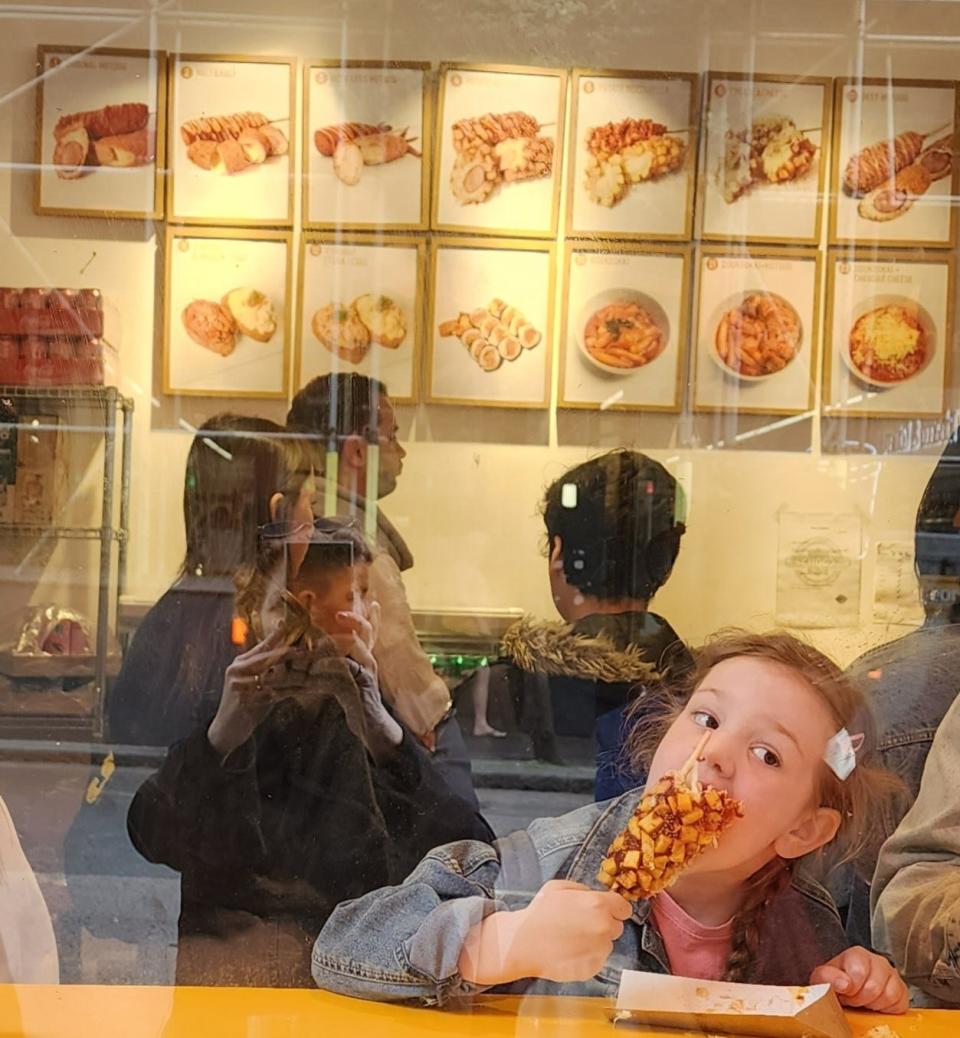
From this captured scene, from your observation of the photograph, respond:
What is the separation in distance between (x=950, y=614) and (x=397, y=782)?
2.43ft

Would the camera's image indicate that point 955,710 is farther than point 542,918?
Yes

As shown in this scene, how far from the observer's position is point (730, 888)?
1374 mm

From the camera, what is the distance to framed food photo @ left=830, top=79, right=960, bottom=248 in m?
1.41

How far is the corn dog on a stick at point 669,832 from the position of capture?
133 cm

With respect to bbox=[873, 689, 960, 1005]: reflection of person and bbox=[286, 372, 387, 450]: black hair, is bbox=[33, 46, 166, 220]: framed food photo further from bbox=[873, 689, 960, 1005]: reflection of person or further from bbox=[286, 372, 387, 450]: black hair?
bbox=[873, 689, 960, 1005]: reflection of person

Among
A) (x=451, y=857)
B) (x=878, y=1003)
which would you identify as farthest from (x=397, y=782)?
(x=878, y=1003)

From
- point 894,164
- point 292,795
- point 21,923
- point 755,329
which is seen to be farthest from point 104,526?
point 894,164

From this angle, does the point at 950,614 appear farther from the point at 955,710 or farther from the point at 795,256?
the point at 795,256

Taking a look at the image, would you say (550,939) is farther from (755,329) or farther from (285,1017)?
(755,329)

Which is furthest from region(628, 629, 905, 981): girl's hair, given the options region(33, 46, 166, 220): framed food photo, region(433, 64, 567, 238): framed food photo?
region(33, 46, 166, 220): framed food photo

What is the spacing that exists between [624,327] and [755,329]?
0.55ft

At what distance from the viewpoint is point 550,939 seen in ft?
4.47

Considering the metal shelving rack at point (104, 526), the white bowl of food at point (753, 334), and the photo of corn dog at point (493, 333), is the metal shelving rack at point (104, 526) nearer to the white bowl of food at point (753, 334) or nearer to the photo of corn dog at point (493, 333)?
the photo of corn dog at point (493, 333)

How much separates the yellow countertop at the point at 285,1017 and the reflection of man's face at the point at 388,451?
642mm
